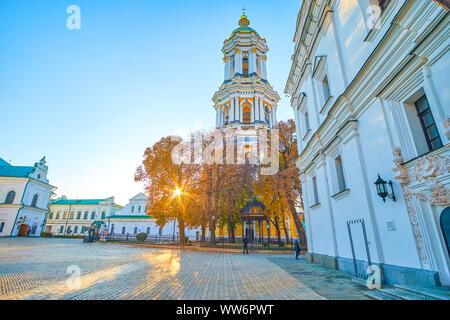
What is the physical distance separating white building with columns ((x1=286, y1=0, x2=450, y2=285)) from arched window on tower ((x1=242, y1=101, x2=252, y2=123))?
104 feet

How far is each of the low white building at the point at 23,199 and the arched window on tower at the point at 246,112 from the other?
44467 millimetres

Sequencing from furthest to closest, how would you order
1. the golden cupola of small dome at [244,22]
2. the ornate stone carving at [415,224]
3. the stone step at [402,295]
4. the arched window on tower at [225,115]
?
the golden cupola of small dome at [244,22], the arched window on tower at [225,115], the ornate stone carving at [415,224], the stone step at [402,295]

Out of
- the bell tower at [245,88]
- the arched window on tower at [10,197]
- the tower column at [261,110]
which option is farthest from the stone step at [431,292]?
the arched window on tower at [10,197]

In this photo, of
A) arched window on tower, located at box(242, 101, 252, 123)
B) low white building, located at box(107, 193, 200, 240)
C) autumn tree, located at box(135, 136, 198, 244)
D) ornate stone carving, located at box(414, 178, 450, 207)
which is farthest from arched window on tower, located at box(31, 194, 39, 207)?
ornate stone carving, located at box(414, 178, 450, 207)

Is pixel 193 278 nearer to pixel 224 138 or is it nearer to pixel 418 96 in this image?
pixel 418 96

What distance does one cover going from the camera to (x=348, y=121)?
27.7 ft

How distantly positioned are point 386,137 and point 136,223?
52.3 meters

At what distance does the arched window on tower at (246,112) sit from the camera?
143ft

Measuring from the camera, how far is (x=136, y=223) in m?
50.0

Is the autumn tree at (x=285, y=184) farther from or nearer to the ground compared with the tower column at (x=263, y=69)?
nearer to the ground

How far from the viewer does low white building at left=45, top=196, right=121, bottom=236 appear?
61.8 metres

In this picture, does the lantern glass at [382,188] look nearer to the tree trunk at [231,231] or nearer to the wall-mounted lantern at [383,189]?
the wall-mounted lantern at [383,189]
